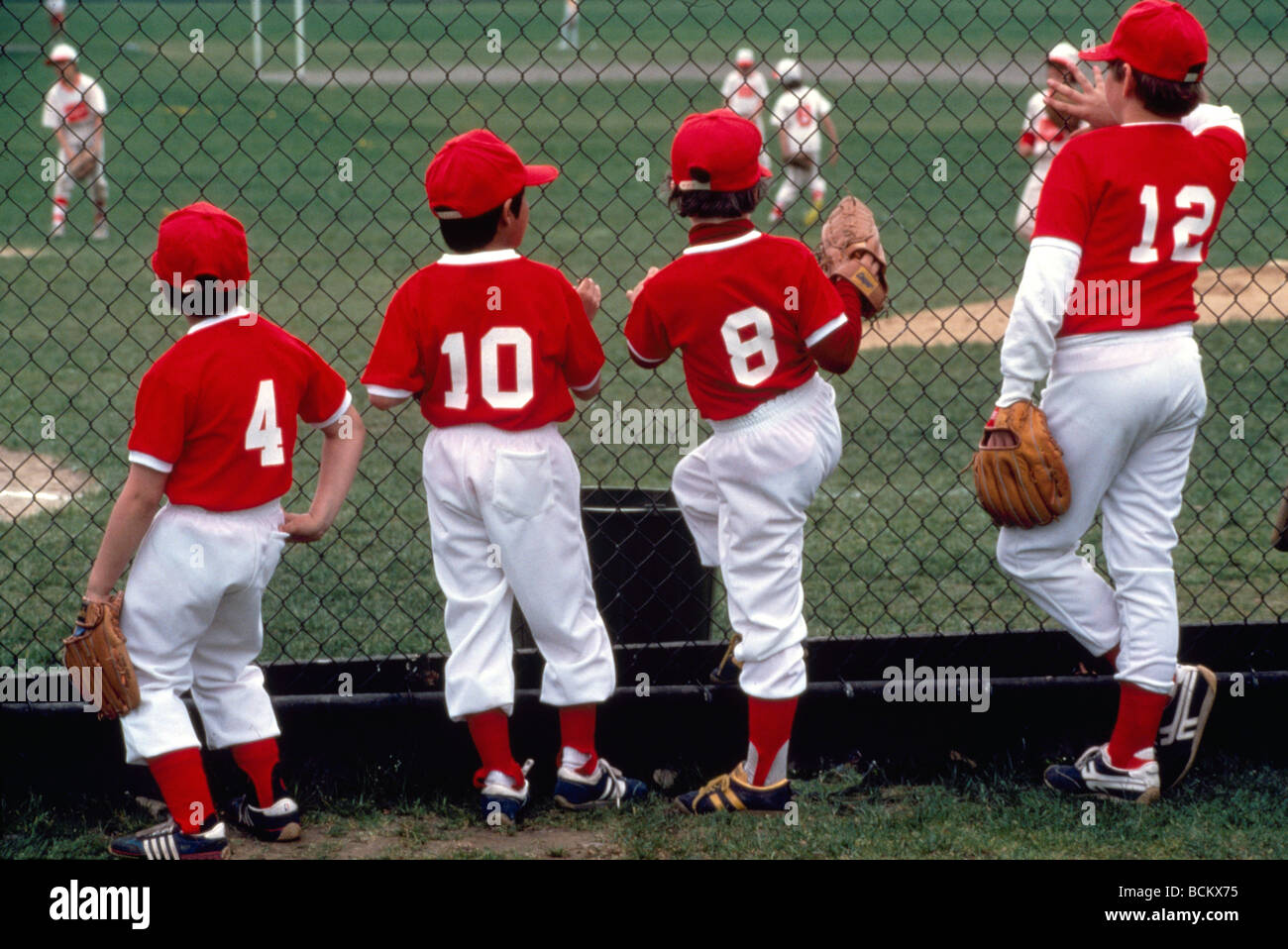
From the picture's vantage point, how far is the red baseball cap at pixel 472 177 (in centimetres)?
354

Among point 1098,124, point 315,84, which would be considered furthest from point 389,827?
point 315,84

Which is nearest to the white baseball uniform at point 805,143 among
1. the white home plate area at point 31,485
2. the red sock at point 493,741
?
the white home plate area at point 31,485

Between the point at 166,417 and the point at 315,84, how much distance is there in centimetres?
2533

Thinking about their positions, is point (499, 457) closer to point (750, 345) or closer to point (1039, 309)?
point (750, 345)

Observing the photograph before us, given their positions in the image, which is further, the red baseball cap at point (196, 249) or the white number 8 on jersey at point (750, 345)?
the white number 8 on jersey at point (750, 345)

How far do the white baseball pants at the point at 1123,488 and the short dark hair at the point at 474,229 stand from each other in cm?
143

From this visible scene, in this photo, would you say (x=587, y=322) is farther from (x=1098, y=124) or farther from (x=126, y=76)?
(x=126, y=76)

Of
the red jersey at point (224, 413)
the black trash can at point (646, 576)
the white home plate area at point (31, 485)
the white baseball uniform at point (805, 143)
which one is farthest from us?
the white baseball uniform at point (805, 143)

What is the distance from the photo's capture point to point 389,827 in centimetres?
376

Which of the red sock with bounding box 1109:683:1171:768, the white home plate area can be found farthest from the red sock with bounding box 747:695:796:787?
the white home plate area

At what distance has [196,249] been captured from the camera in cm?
339

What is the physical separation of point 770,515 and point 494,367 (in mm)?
771

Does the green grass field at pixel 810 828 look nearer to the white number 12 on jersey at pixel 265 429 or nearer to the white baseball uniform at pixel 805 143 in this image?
the white number 12 on jersey at pixel 265 429

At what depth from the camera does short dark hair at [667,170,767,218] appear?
3.63 meters
